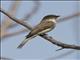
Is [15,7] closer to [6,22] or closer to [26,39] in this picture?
[6,22]

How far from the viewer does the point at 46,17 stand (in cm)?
170

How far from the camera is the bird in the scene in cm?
147

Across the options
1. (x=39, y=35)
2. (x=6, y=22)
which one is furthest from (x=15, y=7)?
(x=39, y=35)

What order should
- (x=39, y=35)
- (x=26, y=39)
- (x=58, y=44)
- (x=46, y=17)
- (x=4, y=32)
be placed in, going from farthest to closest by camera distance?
(x=4, y=32) → (x=46, y=17) → (x=39, y=35) → (x=26, y=39) → (x=58, y=44)

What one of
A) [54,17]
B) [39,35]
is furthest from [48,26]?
[39,35]

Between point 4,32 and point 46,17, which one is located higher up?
point 4,32

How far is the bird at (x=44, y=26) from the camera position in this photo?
1472 millimetres

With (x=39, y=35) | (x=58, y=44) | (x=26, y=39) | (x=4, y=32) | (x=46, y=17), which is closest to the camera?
(x=58, y=44)

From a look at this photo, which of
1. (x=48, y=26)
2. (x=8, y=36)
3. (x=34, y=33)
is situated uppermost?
(x=8, y=36)

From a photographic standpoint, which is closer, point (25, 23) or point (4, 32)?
point (25, 23)

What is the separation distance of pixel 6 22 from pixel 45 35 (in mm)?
741

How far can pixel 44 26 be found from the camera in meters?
1.65

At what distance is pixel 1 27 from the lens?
2.23m

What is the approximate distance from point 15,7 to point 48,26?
0.51 m
